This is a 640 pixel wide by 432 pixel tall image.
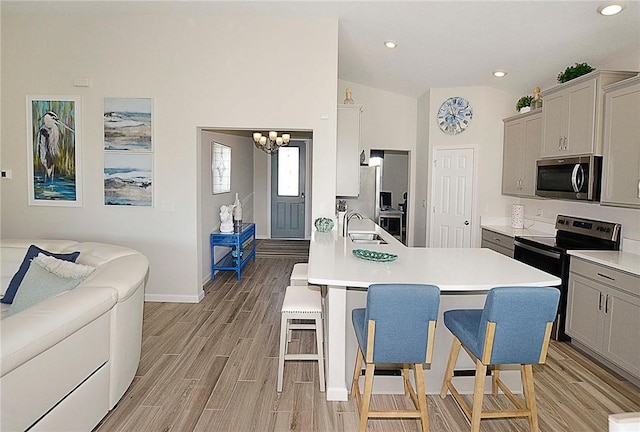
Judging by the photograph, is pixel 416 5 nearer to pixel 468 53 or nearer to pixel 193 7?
pixel 468 53

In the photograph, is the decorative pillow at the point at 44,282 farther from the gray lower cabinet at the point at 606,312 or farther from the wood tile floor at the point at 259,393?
the gray lower cabinet at the point at 606,312

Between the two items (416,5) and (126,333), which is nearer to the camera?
(126,333)

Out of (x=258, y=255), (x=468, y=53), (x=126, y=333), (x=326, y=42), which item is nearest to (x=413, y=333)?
(x=126, y=333)

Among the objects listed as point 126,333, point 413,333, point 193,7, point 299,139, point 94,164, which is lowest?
point 126,333

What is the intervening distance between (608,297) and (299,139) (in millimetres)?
7128

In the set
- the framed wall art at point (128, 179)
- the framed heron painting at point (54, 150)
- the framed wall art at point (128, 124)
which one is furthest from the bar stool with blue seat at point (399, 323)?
the framed heron painting at point (54, 150)

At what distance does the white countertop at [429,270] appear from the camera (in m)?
2.33

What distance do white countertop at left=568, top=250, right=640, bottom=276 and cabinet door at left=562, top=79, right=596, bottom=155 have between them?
88cm

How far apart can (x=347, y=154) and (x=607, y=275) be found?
277 cm

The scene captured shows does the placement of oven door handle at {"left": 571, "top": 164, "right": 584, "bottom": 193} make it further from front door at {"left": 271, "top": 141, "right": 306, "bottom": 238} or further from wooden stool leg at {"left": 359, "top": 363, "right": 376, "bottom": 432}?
front door at {"left": 271, "top": 141, "right": 306, "bottom": 238}

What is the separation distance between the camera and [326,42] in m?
4.47

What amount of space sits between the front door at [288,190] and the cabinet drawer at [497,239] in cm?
471

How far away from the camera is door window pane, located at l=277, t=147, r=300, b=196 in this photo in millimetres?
9430

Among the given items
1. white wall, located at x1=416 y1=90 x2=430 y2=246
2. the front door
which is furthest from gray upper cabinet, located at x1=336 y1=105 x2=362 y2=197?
the front door
